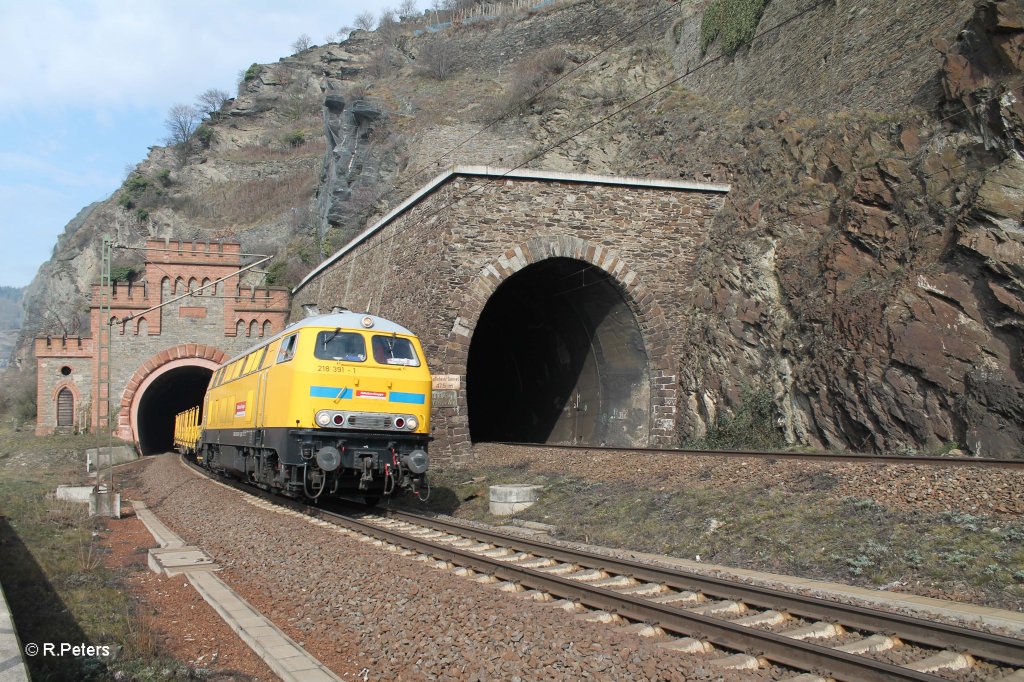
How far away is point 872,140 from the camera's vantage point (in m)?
15.9

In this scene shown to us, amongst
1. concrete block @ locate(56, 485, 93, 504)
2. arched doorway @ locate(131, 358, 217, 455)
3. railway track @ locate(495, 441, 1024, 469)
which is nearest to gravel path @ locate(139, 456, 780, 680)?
railway track @ locate(495, 441, 1024, 469)

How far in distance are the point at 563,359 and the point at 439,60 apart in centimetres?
3522

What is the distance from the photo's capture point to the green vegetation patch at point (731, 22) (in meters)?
27.5

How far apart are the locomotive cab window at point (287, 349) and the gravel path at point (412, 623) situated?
10.2 ft

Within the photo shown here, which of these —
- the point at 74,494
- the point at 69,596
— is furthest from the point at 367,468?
the point at 74,494

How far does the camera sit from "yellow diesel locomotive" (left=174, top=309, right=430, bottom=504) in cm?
1226

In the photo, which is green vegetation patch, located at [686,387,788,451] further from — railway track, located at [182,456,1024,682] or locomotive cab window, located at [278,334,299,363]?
locomotive cab window, located at [278,334,299,363]

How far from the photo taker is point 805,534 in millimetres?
9047

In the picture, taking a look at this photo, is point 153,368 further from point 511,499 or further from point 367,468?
point 511,499

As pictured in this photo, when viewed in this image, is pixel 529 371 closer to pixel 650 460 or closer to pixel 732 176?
pixel 732 176

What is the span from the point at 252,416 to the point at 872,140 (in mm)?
12619

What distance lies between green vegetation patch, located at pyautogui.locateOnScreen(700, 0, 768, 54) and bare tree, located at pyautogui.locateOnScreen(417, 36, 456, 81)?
2364cm

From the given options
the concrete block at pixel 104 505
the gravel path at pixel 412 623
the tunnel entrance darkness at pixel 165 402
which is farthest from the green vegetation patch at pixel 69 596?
the tunnel entrance darkness at pixel 165 402

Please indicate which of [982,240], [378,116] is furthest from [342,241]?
[982,240]
